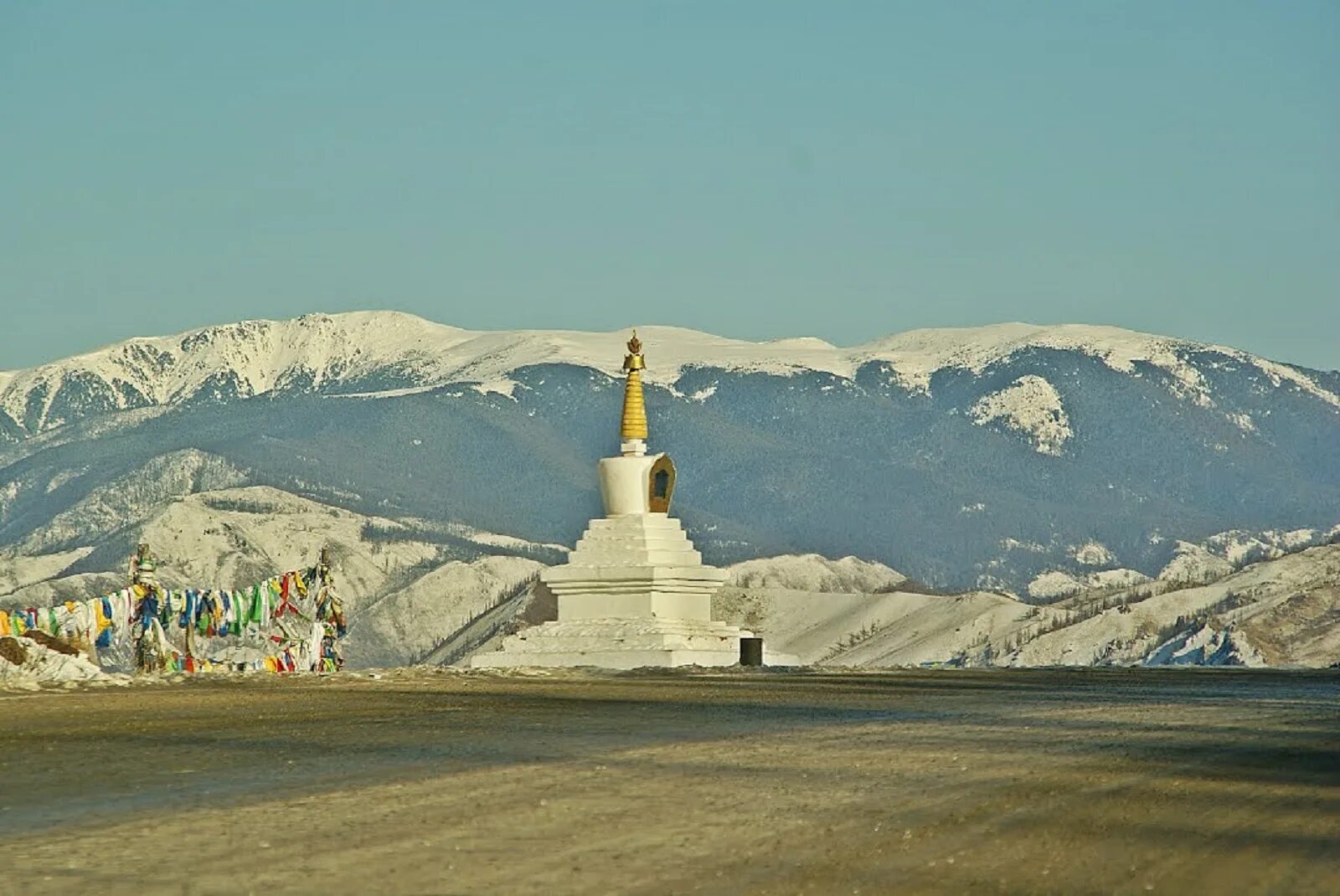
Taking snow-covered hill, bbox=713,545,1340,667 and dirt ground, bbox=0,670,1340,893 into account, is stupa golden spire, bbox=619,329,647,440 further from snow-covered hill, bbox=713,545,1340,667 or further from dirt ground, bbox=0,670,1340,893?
dirt ground, bbox=0,670,1340,893

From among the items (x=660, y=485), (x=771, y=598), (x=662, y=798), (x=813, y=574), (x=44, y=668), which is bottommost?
(x=662, y=798)

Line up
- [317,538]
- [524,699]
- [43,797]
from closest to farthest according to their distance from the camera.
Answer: [43,797] < [524,699] < [317,538]

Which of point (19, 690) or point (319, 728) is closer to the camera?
point (319, 728)

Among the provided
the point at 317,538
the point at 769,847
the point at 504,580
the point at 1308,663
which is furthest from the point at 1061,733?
the point at 317,538

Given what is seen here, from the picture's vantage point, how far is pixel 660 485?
5225cm

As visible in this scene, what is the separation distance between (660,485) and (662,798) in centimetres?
3576

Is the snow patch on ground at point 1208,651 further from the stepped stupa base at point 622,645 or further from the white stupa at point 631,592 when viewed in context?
the stepped stupa base at point 622,645

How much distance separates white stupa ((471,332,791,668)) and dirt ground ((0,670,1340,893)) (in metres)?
19.5

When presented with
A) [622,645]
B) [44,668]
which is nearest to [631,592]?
[622,645]

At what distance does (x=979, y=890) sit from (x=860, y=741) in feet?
32.1

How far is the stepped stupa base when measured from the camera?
4784 cm

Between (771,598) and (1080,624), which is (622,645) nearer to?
(1080,624)

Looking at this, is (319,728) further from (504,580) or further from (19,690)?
(504,580)

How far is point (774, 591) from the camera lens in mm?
89250
